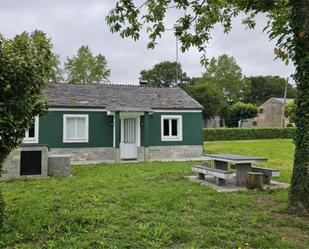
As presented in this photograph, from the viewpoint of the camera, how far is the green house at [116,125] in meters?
16.1

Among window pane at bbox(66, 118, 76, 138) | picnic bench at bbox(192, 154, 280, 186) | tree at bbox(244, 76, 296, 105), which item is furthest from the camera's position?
tree at bbox(244, 76, 296, 105)

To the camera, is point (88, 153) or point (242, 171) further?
point (88, 153)

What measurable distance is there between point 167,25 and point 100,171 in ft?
22.4

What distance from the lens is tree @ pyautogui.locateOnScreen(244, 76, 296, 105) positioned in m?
70.2

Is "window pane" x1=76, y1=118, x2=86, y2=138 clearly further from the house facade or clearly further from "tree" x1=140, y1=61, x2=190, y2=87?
the house facade

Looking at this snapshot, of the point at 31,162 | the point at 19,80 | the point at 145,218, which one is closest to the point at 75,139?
the point at 31,162

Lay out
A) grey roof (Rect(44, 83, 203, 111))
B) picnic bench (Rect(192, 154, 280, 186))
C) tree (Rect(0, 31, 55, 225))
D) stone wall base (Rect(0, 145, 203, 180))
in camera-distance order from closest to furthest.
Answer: tree (Rect(0, 31, 55, 225)) < picnic bench (Rect(192, 154, 280, 186)) < stone wall base (Rect(0, 145, 203, 180)) < grey roof (Rect(44, 83, 203, 111))

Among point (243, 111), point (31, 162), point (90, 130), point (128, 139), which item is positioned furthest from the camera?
point (243, 111)

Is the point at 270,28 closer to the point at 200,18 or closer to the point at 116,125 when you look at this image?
the point at 200,18

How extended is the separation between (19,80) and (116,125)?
452 inches

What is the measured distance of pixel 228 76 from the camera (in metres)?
63.8

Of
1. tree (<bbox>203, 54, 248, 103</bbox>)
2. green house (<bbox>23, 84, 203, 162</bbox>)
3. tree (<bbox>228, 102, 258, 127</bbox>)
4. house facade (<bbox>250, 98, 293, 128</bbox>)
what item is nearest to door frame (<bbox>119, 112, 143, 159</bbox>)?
green house (<bbox>23, 84, 203, 162</bbox>)

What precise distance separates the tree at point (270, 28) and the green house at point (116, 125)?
8.62 m

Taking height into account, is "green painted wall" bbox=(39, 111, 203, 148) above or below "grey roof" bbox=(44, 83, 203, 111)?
below
